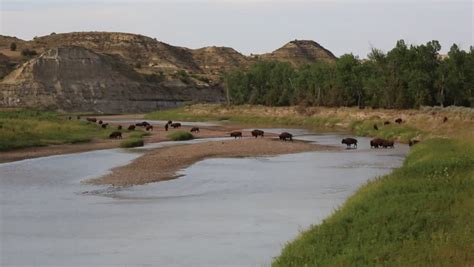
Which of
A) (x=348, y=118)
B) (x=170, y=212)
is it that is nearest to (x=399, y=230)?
(x=170, y=212)

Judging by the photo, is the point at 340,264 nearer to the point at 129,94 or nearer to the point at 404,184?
the point at 404,184

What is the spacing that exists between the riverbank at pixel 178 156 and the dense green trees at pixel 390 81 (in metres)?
32.2

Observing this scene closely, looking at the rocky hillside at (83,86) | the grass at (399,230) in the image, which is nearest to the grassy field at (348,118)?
the grass at (399,230)

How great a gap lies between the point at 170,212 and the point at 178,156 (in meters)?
20.7

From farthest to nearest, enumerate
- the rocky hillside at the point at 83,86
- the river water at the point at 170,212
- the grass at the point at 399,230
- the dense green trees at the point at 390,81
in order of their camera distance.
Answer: the rocky hillside at the point at 83,86
the dense green trees at the point at 390,81
the river water at the point at 170,212
the grass at the point at 399,230

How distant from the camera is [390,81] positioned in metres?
80.6

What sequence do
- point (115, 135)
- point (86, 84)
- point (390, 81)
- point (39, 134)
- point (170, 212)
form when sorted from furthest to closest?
point (86, 84) < point (390, 81) < point (115, 135) < point (39, 134) < point (170, 212)

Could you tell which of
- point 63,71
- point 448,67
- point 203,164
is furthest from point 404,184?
point 63,71

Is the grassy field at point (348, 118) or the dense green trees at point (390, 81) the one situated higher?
the dense green trees at point (390, 81)

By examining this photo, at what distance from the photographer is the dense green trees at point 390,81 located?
77750 millimetres

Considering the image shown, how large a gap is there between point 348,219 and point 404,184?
4.14 m

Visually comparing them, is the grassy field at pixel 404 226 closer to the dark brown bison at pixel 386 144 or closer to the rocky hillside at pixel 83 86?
the dark brown bison at pixel 386 144

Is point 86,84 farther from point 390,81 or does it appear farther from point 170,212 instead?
point 170,212

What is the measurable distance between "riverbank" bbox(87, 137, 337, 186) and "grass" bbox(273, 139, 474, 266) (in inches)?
558
